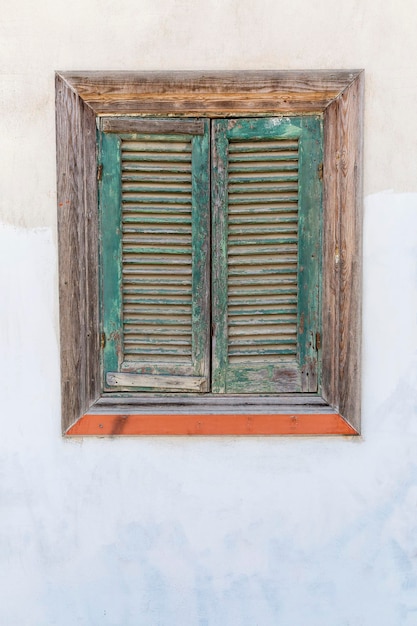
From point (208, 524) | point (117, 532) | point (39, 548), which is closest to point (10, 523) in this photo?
point (39, 548)

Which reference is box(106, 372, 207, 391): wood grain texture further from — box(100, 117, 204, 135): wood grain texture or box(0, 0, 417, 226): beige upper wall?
box(0, 0, 417, 226): beige upper wall

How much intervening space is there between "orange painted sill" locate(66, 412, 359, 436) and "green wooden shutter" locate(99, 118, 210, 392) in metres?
0.13

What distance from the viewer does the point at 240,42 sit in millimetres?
2305

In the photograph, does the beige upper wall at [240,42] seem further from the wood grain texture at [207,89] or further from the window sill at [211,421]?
the window sill at [211,421]

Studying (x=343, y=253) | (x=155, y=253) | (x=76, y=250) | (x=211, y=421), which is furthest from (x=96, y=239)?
(x=343, y=253)

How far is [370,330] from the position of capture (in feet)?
7.85

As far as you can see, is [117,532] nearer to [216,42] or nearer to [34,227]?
[34,227]

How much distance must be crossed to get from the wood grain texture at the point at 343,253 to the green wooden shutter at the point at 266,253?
5 centimetres

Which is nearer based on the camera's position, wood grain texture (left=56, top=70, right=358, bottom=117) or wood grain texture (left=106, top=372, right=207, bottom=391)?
wood grain texture (left=56, top=70, right=358, bottom=117)

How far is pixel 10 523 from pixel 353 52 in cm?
233

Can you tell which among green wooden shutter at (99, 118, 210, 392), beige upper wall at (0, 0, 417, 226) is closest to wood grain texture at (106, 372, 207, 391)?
green wooden shutter at (99, 118, 210, 392)

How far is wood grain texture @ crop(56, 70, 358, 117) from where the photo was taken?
2.30 metres

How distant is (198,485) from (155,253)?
0.96 m

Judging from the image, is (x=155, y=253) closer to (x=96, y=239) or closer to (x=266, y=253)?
(x=96, y=239)
